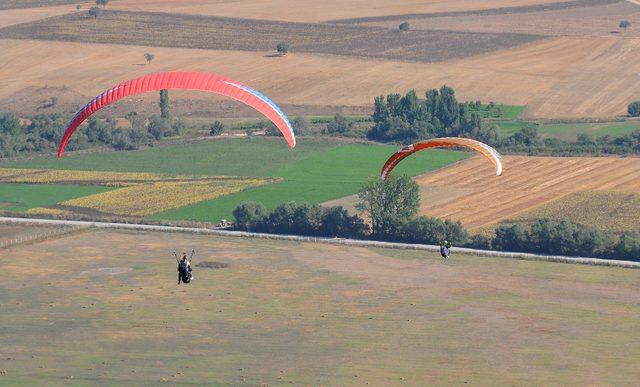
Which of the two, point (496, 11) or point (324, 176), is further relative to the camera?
point (496, 11)

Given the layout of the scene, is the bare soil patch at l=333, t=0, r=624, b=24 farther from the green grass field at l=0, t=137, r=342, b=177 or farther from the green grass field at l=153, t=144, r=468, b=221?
the green grass field at l=153, t=144, r=468, b=221

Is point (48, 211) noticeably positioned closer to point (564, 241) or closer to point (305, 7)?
point (564, 241)

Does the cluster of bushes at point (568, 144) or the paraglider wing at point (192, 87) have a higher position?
the cluster of bushes at point (568, 144)

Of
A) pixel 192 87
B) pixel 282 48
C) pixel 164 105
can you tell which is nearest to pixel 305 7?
pixel 282 48

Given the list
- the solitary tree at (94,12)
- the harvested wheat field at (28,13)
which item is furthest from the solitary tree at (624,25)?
the harvested wheat field at (28,13)

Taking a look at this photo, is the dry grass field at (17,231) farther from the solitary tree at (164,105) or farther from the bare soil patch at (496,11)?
the bare soil patch at (496,11)

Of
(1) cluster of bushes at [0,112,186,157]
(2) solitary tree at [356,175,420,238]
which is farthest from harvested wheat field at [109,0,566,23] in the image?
(2) solitary tree at [356,175,420,238]

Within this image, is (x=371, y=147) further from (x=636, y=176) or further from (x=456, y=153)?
(x=636, y=176)
